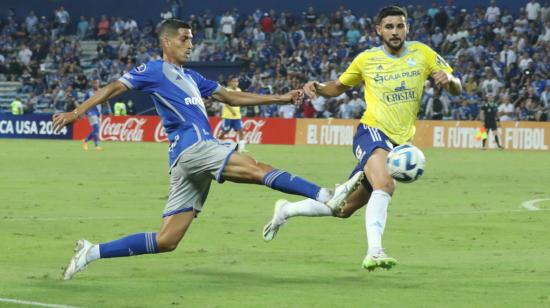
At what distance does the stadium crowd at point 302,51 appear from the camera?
4419 cm

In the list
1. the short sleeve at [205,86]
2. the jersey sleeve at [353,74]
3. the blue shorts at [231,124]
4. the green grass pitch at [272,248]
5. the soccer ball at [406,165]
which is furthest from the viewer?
the blue shorts at [231,124]

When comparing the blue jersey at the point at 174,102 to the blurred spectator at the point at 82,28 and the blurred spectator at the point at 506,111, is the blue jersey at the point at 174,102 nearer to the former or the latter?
the blurred spectator at the point at 506,111

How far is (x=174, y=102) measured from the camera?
1054 centimetres

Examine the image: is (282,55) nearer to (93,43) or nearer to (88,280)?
(93,43)

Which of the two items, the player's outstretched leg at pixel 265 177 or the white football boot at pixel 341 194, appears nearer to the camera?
the player's outstretched leg at pixel 265 177

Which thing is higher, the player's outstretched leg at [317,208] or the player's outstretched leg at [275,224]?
the player's outstretched leg at [317,208]

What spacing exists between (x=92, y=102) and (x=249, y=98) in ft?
6.52

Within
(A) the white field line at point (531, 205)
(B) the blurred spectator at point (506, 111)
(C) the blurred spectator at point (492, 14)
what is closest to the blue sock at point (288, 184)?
(A) the white field line at point (531, 205)

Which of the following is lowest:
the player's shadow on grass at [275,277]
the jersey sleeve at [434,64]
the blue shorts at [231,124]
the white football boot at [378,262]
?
the blue shorts at [231,124]

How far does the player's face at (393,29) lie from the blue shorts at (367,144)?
88 centimetres

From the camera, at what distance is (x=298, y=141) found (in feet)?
151

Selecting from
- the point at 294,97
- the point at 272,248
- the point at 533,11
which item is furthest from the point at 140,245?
the point at 533,11

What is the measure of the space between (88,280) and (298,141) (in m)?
35.3

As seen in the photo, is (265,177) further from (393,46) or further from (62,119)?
Result: (393,46)
